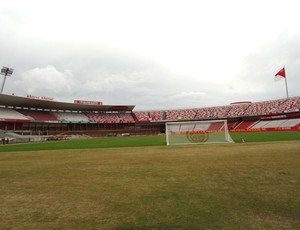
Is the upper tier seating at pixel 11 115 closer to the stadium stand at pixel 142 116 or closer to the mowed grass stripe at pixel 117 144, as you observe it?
the mowed grass stripe at pixel 117 144

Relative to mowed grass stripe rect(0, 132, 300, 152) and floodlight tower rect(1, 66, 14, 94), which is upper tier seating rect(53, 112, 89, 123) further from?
mowed grass stripe rect(0, 132, 300, 152)

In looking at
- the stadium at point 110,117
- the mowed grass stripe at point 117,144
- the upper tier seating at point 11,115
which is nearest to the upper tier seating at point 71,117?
the stadium at point 110,117

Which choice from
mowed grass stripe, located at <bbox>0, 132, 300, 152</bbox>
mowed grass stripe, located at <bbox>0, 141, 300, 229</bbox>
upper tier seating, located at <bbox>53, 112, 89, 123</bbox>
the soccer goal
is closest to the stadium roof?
upper tier seating, located at <bbox>53, 112, 89, 123</bbox>

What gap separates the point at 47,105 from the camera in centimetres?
6550

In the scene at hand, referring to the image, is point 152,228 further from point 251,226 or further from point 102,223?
point 251,226

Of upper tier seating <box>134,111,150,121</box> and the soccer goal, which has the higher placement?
upper tier seating <box>134,111,150,121</box>

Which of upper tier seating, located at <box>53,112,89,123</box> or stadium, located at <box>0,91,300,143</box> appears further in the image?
upper tier seating, located at <box>53,112,89,123</box>

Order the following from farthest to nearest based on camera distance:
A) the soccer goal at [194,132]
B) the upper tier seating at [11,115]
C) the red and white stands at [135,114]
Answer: the red and white stands at [135,114] → the upper tier seating at [11,115] → the soccer goal at [194,132]

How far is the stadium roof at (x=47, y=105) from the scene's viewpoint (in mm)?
55591

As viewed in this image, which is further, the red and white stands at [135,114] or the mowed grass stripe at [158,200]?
the red and white stands at [135,114]

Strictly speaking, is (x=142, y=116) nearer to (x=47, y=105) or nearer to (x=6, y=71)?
(x=47, y=105)

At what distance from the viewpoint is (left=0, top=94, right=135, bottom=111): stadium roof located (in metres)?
55.6

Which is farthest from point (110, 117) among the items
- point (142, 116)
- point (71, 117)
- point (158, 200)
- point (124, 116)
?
point (158, 200)

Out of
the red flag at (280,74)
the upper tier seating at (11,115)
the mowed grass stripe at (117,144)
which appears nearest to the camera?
the mowed grass stripe at (117,144)
